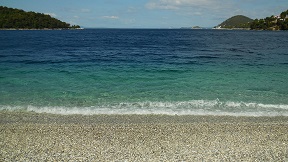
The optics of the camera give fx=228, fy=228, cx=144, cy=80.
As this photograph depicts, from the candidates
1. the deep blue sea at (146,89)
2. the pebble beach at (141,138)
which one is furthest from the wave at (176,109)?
the pebble beach at (141,138)

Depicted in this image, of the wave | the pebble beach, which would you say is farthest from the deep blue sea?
the pebble beach

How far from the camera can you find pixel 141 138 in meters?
9.45

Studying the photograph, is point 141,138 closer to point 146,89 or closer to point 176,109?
point 176,109

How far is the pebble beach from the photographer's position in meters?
8.05

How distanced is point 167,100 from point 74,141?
25.0ft

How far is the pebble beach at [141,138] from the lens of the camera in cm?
805

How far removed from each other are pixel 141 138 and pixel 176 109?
15.4 ft

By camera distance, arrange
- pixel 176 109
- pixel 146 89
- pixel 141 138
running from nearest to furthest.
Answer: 1. pixel 141 138
2. pixel 176 109
3. pixel 146 89

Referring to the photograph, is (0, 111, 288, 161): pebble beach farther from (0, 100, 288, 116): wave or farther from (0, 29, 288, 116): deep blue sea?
(0, 29, 288, 116): deep blue sea

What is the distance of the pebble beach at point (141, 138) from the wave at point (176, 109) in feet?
2.28

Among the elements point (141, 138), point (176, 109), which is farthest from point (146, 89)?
point (141, 138)

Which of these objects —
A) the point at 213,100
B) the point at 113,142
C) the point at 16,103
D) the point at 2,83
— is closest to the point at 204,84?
the point at 213,100

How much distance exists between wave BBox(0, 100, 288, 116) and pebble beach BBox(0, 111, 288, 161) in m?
0.69

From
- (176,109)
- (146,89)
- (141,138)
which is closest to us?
(141,138)
